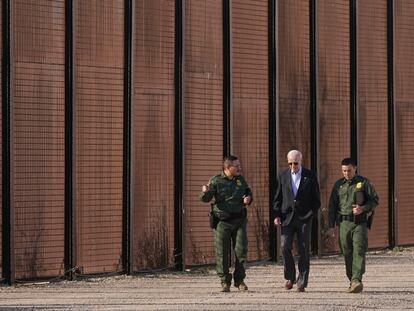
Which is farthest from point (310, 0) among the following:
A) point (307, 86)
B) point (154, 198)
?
point (154, 198)

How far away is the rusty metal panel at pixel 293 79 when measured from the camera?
2380 centimetres

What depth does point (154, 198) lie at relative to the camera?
21.2 m

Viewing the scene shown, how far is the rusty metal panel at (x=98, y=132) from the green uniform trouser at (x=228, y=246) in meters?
2.67

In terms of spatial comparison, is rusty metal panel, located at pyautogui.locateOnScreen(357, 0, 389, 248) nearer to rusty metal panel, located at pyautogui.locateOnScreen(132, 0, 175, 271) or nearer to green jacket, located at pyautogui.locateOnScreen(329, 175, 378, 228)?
rusty metal panel, located at pyautogui.locateOnScreen(132, 0, 175, 271)

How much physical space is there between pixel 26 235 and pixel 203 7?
5.07 meters

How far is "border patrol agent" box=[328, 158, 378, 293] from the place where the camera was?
18.0 meters

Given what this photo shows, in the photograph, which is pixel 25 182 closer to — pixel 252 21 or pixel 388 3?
pixel 252 21

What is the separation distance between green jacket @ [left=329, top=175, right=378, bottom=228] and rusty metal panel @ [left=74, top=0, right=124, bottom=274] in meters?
3.71

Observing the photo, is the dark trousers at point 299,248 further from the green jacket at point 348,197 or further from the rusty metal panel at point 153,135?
the rusty metal panel at point 153,135

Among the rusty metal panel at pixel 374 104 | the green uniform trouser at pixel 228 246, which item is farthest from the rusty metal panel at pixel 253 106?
the green uniform trouser at pixel 228 246

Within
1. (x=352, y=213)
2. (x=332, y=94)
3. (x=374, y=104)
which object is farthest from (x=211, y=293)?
(x=374, y=104)

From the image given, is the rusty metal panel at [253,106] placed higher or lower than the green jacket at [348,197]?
higher

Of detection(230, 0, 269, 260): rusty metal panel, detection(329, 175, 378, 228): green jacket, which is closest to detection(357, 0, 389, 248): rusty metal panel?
detection(230, 0, 269, 260): rusty metal panel

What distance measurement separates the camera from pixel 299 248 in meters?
17.9
